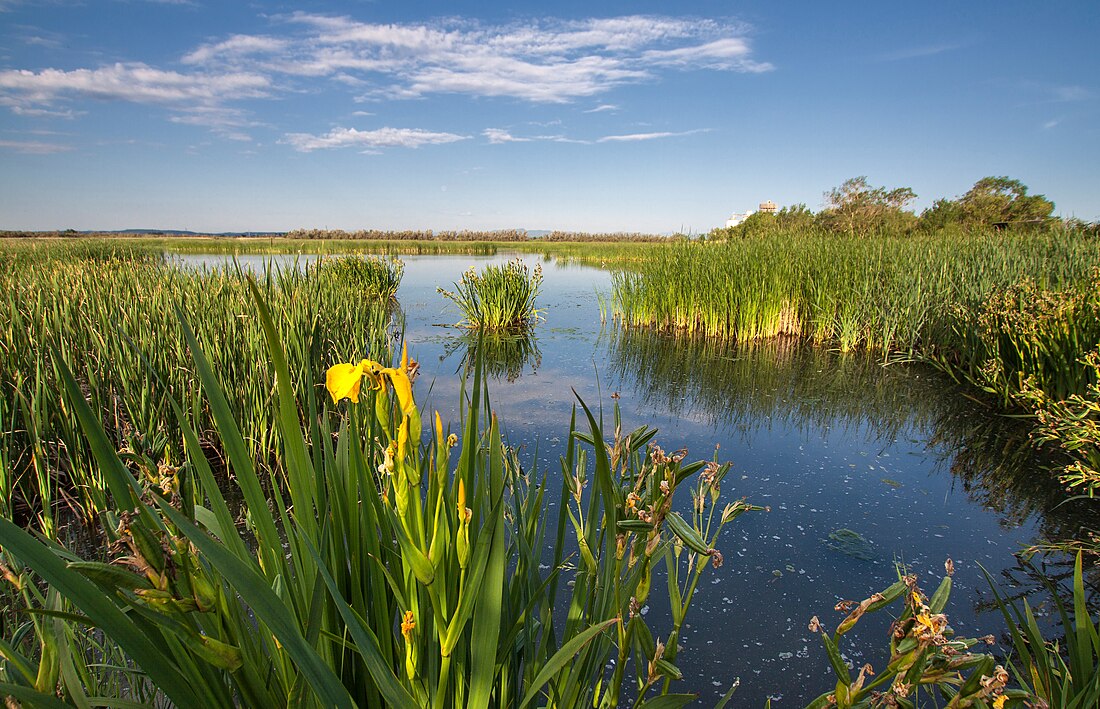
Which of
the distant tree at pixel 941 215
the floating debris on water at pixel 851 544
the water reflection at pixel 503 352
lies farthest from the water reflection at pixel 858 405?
the distant tree at pixel 941 215

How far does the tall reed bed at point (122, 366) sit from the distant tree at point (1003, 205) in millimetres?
22962

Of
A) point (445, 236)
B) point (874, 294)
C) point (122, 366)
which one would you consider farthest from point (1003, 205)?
point (445, 236)

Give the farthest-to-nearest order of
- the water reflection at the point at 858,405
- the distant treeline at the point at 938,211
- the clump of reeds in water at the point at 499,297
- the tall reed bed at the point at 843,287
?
the distant treeline at the point at 938,211 < the clump of reeds in water at the point at 499,297 < the tall reed bed at the point at 843,287 < the water reflection at the point at 858,405

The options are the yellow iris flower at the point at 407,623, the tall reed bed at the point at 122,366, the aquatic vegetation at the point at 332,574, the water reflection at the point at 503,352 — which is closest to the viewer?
the aquatic vegetation at the point at 332,574

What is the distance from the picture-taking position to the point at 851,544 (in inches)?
123

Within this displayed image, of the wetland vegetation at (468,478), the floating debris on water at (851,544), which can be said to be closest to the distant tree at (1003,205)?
the wetland vegetation at (468,478)

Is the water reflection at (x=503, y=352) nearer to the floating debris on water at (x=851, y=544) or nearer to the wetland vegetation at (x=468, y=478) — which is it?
the wetland vegetation at (x=468, y=478)

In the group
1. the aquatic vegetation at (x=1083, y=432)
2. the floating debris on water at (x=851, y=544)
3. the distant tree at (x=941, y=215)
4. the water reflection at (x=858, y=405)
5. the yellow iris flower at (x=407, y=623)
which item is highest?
the distant tree at (x=941, y=215)

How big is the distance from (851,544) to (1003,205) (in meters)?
24.1

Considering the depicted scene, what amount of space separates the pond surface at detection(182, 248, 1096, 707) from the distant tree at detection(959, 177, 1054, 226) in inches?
713

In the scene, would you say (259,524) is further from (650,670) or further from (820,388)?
(820,388)

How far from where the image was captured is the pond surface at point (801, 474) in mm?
2400

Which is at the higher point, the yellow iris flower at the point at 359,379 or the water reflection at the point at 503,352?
the yellow iris flower at the point at 359,379

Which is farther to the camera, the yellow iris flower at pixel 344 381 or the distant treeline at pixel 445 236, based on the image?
the distant treeline at pixel 445 236
